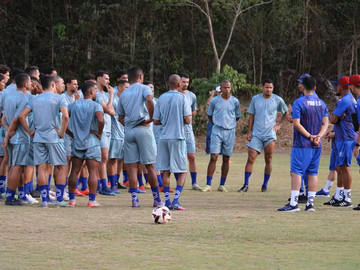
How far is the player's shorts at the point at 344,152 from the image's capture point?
38.9 feet

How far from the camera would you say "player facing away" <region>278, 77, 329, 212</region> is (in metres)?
10.9

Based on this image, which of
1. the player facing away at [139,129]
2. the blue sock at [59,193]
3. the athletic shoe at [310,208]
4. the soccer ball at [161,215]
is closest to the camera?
the soccer ball at [161,215]

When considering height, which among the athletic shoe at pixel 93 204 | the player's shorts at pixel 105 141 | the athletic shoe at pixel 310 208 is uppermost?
the player's shorts at pixel 105 141

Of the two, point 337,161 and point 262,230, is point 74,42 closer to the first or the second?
point 337,161

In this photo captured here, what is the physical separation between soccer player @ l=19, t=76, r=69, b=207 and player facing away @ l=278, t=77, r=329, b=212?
12.1 ft

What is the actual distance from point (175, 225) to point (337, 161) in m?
3.81

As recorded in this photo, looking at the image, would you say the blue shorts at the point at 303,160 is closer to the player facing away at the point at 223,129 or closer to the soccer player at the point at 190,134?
the player facing away at the point at 223,129

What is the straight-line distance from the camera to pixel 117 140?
14.7 m

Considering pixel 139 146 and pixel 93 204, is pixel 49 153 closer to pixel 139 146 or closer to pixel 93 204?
pixel 93 204

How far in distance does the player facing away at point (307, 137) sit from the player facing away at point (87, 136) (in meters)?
3.18

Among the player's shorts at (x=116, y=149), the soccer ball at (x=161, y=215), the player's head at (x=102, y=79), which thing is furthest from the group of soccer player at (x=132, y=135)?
the player's shorts at (x=116, y=149)

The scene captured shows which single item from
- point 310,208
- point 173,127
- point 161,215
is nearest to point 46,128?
A: point 173,127

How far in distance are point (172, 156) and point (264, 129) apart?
12.4ft

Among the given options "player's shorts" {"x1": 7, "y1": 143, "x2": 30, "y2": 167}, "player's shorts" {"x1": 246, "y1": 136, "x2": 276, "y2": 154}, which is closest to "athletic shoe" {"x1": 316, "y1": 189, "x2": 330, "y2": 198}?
"player's shorts" {"x1": 246, "y1": 136, "x2": 276, "y2": 154}
